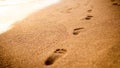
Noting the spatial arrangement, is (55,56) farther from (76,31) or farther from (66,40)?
(76,31)

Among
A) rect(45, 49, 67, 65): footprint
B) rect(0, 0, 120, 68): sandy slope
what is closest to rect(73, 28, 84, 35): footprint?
rect(0, 0, 120, 68): sandy slope

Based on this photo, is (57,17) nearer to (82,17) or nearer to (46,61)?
(82,17)

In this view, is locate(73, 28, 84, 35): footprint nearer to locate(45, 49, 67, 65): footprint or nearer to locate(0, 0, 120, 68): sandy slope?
locate(0, 0, 120, 68): sandy slope

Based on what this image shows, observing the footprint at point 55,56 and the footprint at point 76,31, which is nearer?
the footprint at point 55,56

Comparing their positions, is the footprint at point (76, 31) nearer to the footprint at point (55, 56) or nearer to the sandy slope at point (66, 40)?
the sandy slope at point (66, 40)

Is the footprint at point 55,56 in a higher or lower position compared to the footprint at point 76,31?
lower

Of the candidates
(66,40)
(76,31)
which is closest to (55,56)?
(66,40)

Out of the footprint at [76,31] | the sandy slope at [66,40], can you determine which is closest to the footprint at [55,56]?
the sandy slope at [66,40]
